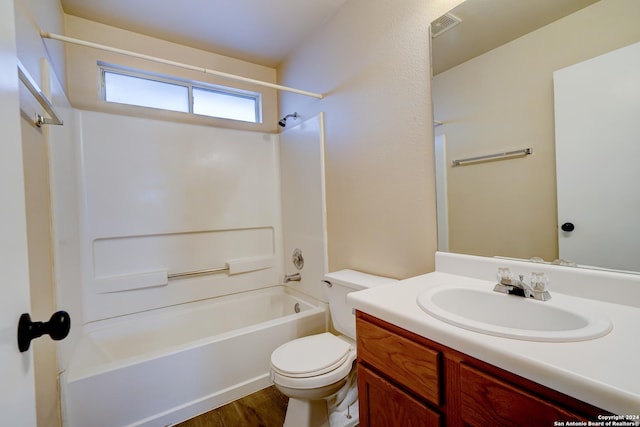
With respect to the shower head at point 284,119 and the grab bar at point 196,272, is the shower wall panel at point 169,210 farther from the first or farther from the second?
the shower head at point 284,119

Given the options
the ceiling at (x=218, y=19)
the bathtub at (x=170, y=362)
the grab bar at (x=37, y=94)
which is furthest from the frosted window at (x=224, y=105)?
the bathtub at (x=170, y=362)

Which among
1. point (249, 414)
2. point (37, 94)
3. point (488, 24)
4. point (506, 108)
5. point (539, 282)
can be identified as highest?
point (488, 24)

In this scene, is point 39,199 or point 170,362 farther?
point 170,362

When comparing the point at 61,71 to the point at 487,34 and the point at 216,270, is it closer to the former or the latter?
the point at 216,270

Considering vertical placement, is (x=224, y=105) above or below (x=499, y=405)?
above

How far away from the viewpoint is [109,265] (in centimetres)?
198

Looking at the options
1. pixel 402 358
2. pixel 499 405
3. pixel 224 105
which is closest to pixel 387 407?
pixel 402 358

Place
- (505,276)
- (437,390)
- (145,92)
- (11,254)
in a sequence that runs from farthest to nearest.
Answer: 1. (145,92)
2. (505,276)
3. (437,390)
4. (11,254)

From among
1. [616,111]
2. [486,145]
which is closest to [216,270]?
[486,145]

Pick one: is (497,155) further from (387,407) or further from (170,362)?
(170,362)

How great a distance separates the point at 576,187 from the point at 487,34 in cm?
74

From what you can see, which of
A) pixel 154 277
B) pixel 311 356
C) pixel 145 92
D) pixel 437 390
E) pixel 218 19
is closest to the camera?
pixel 437 390

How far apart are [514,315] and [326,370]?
84 cm

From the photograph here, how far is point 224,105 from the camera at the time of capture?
8.54ft
